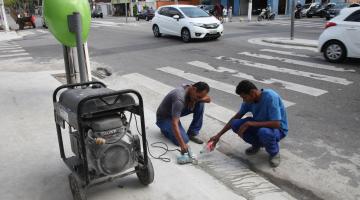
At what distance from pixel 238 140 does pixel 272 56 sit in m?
7.20

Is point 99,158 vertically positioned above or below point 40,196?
above

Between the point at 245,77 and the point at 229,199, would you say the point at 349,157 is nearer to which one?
the point at 229,199

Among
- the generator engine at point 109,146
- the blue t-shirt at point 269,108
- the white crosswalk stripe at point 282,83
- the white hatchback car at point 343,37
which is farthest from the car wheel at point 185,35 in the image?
the generator engine at point 109,146

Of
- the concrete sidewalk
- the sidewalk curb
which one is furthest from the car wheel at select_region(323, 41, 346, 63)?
the sidewalk curb

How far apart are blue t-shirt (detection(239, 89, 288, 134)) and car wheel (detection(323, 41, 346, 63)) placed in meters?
6.78

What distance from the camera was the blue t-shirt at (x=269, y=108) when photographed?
409cm

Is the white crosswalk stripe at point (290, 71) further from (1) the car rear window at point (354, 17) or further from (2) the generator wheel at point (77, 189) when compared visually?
(2) the generator wheel at point (77, 189)

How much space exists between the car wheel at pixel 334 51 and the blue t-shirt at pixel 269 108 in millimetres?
6783

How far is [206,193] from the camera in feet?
11.8

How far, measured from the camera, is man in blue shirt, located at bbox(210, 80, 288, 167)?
407 cm

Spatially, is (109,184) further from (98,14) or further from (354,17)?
(98,14)

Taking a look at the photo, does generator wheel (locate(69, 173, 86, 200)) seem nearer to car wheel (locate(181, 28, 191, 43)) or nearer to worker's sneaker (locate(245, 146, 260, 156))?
worker's sneaker (locate(245, 146, 260, 156))

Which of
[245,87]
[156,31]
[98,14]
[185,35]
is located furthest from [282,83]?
[98,14]

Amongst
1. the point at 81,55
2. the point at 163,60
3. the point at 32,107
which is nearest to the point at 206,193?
the point at 81,55
